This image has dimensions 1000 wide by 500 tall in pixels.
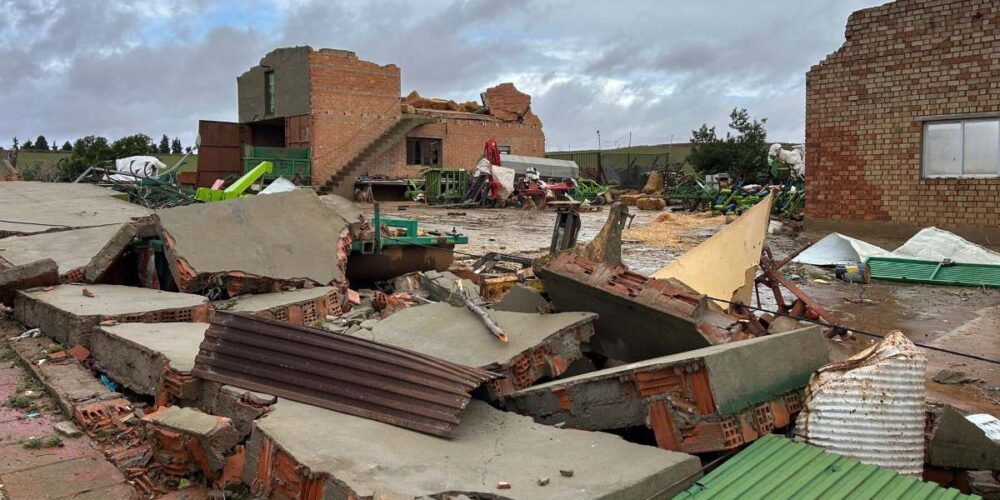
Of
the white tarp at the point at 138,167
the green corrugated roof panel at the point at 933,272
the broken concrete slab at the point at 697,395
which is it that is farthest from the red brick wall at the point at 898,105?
the white tarp at the point at 138,167

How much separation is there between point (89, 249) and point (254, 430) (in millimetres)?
5794

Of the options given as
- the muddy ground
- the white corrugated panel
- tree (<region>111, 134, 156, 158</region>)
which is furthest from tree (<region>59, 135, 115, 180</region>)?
the white corrugated panel

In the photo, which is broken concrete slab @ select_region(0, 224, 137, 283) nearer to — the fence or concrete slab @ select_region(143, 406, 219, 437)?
concrete slab @ select_region(143, 406, 219, 437)

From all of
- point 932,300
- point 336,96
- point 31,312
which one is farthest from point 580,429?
point 336,96

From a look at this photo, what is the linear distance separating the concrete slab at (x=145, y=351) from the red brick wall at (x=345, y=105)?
23245 millimetres

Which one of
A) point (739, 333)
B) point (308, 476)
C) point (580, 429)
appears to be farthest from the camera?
point (739, 333)

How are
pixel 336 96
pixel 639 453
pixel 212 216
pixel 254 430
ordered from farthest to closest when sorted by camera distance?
pixel 336 96 → pixel 212 216 → pixel 254 430 → pixel 639 453

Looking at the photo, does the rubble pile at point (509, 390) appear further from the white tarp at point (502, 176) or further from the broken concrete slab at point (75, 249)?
the white tarp at point (502, 176)

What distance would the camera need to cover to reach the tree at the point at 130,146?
30250 millimetres

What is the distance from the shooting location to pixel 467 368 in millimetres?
3686

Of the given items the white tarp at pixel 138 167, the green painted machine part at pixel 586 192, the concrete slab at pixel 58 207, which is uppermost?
the white tarp at pixel 138 167

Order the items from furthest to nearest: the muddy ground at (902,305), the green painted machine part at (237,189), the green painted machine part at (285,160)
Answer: the green painted machine part at (285,160) → the green painted machine part at (237,189) → the muddy ground at (902,305)

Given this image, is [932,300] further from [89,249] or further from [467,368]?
[89,249]

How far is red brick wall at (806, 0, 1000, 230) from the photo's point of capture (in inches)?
468
